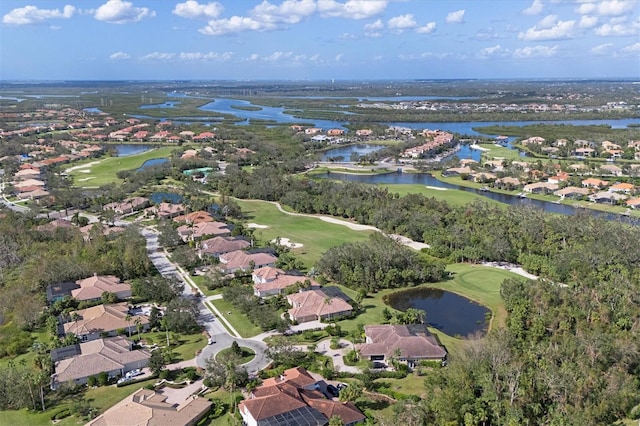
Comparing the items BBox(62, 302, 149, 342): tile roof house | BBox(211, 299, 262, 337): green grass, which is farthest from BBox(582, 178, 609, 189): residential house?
BBox(62, 302, 149, 342): tile roof house

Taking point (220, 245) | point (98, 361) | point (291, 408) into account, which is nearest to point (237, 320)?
point (98, 361)

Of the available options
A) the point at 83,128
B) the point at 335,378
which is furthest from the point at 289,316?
the point at 83,128

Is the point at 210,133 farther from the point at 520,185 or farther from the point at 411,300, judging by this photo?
the point at 411,300

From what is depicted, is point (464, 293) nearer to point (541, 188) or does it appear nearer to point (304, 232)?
point (304, 232)

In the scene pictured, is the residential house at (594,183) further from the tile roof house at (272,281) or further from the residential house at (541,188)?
the tile roof house at (272,281)

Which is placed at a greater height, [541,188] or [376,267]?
[541,188]
